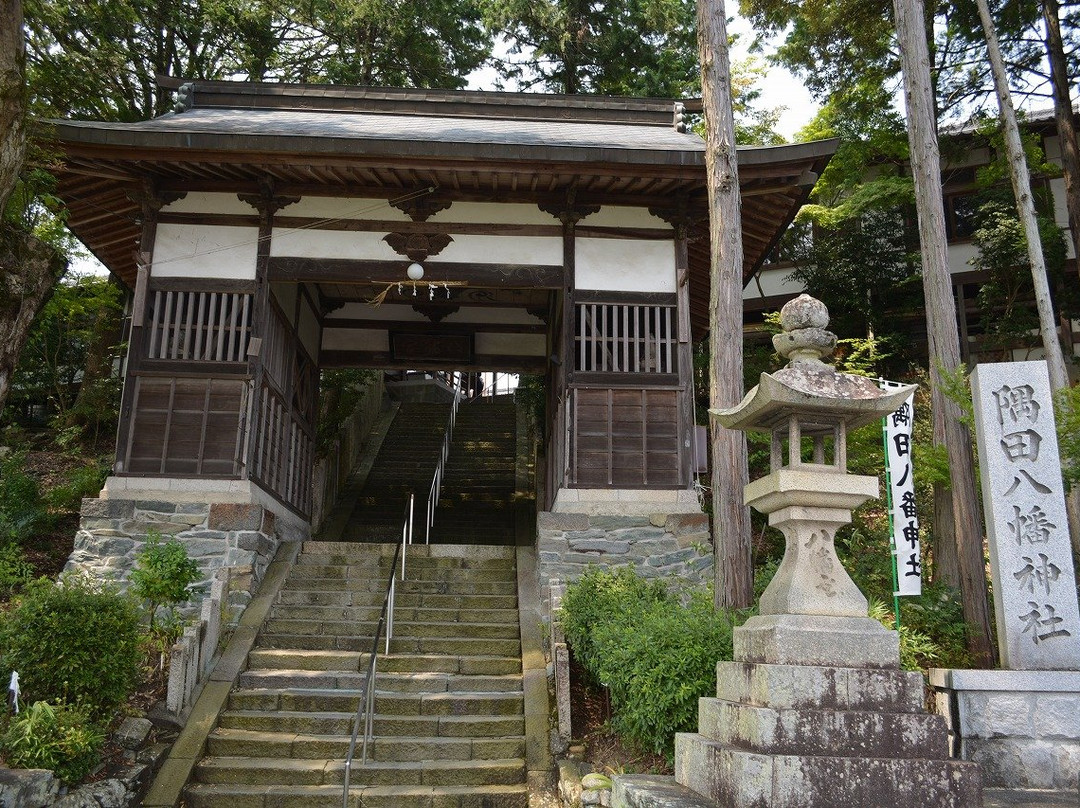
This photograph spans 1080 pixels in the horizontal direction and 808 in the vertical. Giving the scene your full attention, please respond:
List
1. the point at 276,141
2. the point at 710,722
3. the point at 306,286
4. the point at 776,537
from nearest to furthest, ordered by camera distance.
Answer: the point at 710,722 < the point at 276,141 < the point at 776,537 < the point at 306,286

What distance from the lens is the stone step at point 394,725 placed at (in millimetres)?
7523

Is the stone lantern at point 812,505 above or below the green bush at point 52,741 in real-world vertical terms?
above

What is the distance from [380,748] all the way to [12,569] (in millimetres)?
3997

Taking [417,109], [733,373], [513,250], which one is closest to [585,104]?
[417,109]

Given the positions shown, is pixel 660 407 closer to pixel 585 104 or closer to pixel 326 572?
pixel 326 572

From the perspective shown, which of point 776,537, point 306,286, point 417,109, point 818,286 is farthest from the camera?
point 818,286

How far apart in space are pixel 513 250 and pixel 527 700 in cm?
567

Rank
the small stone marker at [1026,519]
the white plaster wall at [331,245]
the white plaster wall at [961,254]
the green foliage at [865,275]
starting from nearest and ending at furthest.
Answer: the small stone marker at [1026,519]
the white plaster wall at [331,245]
the green foliage at [865,275]
the white plaster wall at [961,254]

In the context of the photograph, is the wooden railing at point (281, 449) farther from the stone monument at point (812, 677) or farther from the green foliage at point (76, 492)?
the stone monument at point (812, 677)

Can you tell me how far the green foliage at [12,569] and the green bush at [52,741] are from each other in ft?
6.60

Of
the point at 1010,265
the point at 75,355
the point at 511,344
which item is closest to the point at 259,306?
the point at 511,344

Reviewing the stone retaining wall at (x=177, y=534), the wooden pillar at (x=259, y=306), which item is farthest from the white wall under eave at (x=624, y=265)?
the stone retaining wall at (x=177, y=534)

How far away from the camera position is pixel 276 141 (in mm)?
9727

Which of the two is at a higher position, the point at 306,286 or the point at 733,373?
the point at 306,286
